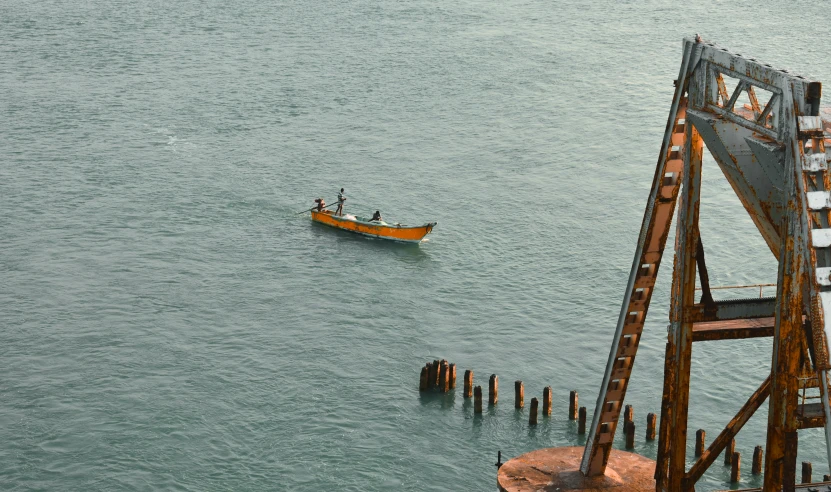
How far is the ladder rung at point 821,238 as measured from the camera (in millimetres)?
16844

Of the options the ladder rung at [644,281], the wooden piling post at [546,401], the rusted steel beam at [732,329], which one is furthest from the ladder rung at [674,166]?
the wooden piling post at [546,401]

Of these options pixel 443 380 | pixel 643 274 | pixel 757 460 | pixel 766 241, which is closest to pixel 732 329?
pixel 766 241

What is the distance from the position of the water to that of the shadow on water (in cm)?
20

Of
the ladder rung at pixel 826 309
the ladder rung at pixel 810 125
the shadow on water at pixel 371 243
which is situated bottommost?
the shadow on water at pixel 371 243

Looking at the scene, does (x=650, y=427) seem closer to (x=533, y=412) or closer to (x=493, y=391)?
(x=533, y=412)

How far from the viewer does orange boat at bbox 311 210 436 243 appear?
227 ft

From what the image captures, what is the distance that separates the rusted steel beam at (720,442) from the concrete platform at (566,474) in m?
3.66

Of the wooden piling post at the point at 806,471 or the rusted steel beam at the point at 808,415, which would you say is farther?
the wooden piling post at the point at 806,471

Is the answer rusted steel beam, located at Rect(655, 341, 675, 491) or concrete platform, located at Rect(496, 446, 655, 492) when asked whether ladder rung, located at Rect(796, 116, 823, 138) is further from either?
concrete platform, located at Rect(496, 446, 655, 492)

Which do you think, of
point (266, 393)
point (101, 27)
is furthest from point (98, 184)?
point (101, 27)

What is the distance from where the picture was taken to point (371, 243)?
71.4 meters

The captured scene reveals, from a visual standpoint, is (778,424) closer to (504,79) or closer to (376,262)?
(376,262)

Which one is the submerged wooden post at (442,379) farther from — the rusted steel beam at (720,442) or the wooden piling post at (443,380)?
the rusted steel beam at (720,442)

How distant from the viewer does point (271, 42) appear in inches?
4820
